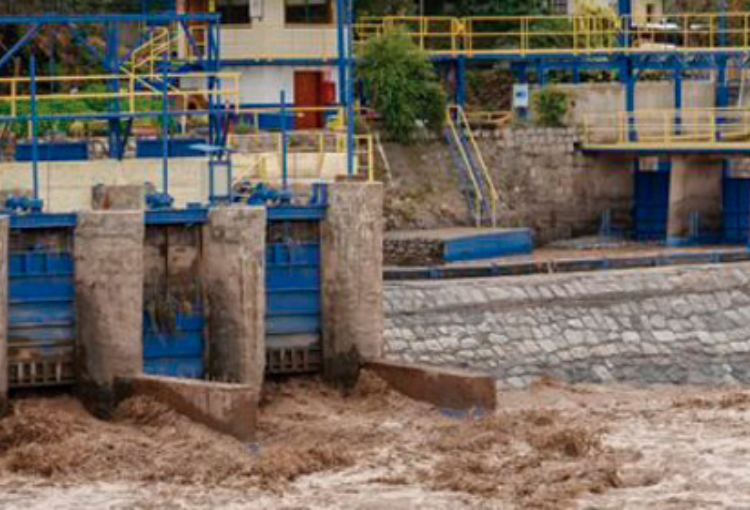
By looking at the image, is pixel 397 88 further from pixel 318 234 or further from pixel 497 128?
pixel 318 234

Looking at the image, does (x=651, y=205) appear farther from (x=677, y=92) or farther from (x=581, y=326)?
(x=581, y=326)

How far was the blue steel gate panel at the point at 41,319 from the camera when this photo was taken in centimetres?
3812

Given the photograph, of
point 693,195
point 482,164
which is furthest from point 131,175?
point 693,195

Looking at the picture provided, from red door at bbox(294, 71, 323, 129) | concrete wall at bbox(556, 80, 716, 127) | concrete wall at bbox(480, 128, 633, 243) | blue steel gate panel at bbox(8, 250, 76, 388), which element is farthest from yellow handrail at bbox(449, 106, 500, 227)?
blue steel gate panel at bbox(8, 250, 76, 388)

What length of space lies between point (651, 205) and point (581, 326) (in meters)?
9.85

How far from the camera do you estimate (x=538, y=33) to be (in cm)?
5841

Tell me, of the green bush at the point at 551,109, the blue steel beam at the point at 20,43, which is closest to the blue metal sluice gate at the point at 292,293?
the blue steel beam at the point at 20,43

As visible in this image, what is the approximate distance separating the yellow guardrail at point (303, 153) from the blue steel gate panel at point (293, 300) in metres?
2.25

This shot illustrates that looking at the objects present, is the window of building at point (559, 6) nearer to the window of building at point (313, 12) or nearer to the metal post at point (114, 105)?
the window of building at point (313, 12)

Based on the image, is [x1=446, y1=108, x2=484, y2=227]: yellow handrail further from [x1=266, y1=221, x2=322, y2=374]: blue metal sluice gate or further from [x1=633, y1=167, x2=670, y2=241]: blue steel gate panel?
[x1=266, y1=221, x2=322, y2=374]: blue metal sluice gate

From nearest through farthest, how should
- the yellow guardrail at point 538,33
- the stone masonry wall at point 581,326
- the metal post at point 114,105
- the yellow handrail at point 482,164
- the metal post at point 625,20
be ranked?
the metal post at point 114,105 < the stone masonry wall at point 581,326 < the yellow handrail at point 482,164 < the yellow guardrail at point 538,33 < the metal post at point 625,20

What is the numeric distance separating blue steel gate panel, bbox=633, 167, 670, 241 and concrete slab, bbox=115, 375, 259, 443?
1865cm

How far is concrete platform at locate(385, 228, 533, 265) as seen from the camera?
161 ft

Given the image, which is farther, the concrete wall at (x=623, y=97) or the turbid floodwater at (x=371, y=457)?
the concrete wall at (x=623, y=97)
